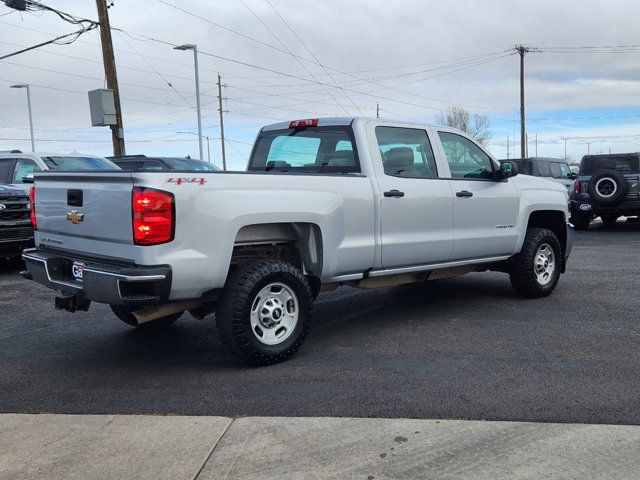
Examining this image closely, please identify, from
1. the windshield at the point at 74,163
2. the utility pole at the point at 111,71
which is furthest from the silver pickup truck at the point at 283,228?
the utility pole at the point at 111,71

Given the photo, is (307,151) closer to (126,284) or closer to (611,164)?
(126,284)

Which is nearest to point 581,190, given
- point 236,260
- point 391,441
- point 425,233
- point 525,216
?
point 525,216

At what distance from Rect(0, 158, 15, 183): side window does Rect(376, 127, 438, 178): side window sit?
7.48 m

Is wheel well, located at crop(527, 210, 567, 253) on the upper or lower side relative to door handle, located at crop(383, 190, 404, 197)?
lower

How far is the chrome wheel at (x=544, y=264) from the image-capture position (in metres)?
6.88

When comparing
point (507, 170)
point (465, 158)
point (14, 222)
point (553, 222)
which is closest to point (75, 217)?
point (465, 158)

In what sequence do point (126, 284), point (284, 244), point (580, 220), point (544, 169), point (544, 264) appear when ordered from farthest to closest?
point (544, 169), point (580, 220), point (544, 264), point (284, 244), point (126, 284)

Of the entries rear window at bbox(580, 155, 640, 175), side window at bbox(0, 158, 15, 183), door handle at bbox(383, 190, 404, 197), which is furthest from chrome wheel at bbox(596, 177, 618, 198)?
side window at bbox(0, 158, 15, 183)

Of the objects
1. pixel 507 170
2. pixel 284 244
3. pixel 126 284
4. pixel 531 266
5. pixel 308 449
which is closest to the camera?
pixel 308 449

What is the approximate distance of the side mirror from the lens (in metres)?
6.28

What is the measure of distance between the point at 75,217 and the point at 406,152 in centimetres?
292

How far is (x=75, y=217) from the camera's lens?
4492 mm

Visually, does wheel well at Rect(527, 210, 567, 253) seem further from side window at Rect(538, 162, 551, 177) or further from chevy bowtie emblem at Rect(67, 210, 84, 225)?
side window at Rect(538, 162, 551, 177)

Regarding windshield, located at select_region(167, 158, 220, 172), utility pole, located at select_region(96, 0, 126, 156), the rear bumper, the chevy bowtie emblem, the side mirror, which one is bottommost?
the rear bumper
